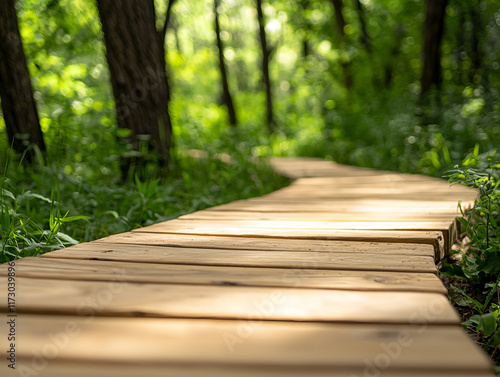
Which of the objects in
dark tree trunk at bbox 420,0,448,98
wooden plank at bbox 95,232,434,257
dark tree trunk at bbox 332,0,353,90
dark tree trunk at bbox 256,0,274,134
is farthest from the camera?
dark tree trunk at bbox 256,0,274,134

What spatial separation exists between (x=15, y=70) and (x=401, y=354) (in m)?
4.52

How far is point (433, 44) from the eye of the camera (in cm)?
795

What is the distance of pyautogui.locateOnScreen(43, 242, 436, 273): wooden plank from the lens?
1.71 meters

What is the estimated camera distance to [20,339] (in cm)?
116

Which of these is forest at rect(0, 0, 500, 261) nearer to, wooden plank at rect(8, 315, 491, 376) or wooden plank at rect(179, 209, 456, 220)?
wooden plank at rect(179, 209, 456, 220)

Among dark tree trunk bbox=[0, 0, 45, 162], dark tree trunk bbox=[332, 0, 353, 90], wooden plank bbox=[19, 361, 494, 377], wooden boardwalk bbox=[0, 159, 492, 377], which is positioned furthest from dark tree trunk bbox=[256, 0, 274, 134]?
wooden plank bbox=[19, 361, 494, 377]

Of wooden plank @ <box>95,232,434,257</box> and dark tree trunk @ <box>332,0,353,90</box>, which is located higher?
dark tree trunk @ <box>332,0,353,90</box>

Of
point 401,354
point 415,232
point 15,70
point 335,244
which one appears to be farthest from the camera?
A: point 15,70

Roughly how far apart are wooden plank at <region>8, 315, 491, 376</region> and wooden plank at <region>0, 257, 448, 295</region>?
0.97ft

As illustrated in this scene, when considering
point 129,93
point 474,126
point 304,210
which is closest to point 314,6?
point 474,126

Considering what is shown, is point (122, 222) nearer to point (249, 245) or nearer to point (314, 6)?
point (249, 245)

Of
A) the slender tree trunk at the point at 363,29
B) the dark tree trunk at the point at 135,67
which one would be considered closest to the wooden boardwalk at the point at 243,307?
the dark tree trunk at the point at 135,67

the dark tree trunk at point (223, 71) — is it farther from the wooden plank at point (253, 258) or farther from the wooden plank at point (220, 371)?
the wooden plank at point (220, 371)

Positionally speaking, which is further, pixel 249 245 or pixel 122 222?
pixel 122 222
